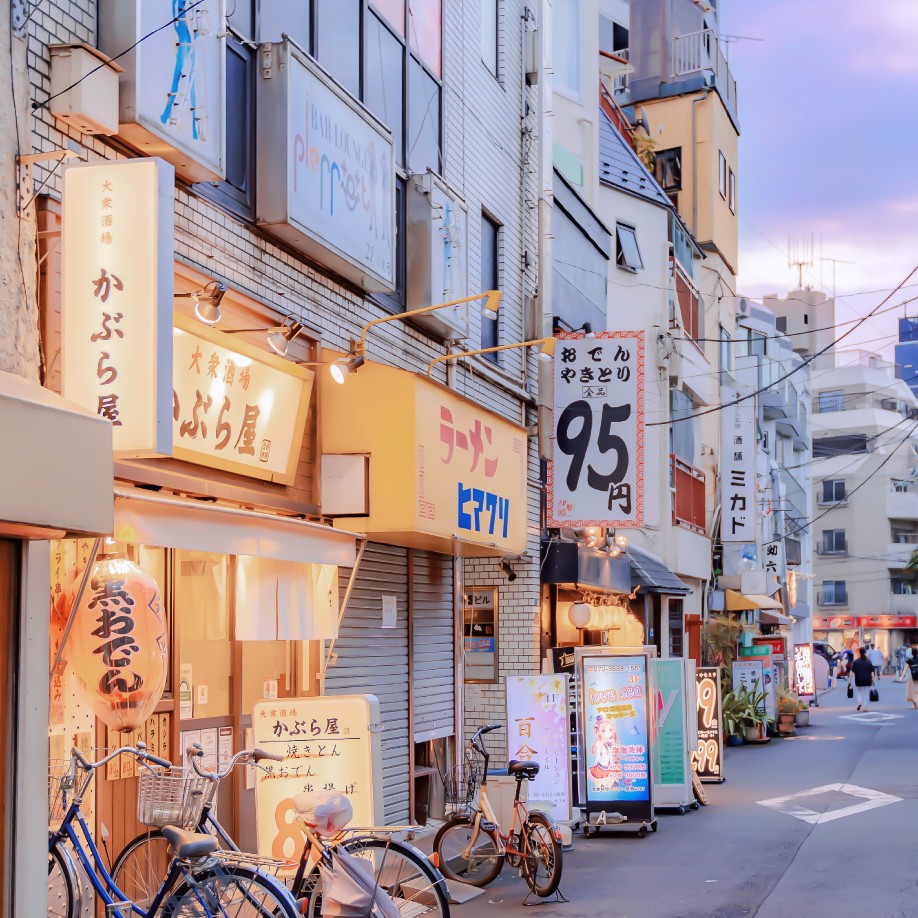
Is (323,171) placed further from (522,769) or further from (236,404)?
(522,769)

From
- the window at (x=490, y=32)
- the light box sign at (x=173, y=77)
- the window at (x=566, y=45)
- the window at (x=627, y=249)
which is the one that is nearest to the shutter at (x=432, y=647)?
the light box sign at (x=173, y=77)

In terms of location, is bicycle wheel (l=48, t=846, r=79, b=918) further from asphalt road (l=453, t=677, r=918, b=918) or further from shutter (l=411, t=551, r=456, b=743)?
shutter (l=411, t=551, r=456, b=743)

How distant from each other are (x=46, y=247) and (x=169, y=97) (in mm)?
1539

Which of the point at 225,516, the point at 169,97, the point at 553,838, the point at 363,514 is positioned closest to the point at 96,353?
the point at 225,516

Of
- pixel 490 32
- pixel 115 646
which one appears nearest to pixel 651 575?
pixel 490 32

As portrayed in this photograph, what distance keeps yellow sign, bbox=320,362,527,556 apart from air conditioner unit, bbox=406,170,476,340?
1404mm

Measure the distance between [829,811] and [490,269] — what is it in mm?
8009

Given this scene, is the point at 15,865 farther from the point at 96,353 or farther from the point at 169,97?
the point at 169,97

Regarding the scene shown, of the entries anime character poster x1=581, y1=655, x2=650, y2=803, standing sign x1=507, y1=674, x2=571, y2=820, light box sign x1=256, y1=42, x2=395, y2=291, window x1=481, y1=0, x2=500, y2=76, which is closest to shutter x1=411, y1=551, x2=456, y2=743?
standing sign x1=507, y1=674, x2=571, y2=820

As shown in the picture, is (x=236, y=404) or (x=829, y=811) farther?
(x=829, y=811)

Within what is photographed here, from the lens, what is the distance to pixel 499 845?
37.9ft

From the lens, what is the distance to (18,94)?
7277mm

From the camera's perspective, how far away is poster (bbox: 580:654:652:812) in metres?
15.0

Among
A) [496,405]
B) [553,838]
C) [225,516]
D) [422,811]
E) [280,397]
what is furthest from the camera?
[496,405]
